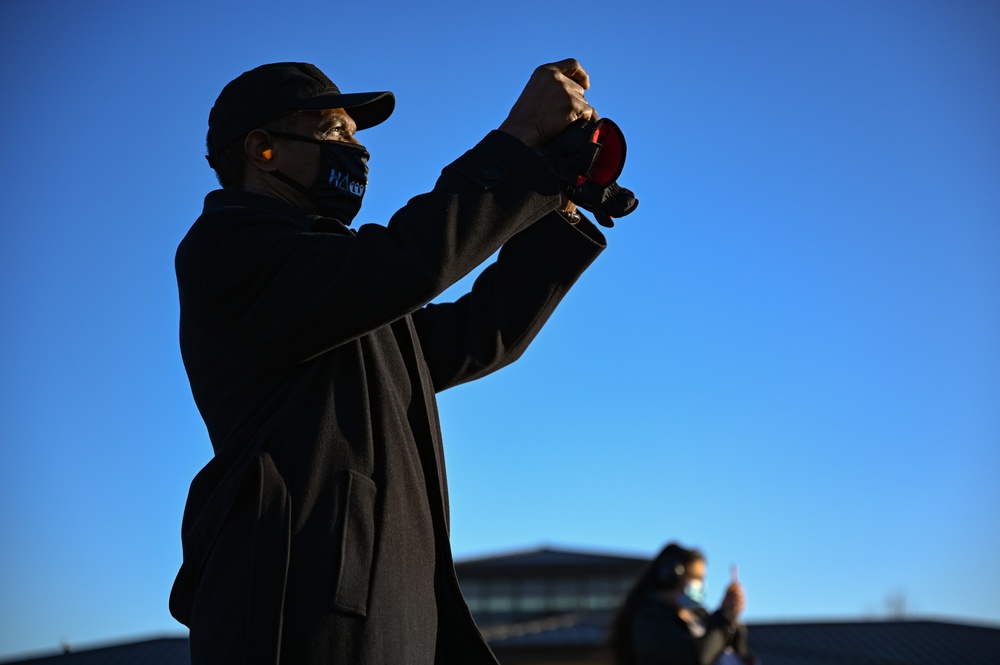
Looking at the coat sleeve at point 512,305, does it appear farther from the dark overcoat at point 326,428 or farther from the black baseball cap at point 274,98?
the black baseball cap at point 274,98

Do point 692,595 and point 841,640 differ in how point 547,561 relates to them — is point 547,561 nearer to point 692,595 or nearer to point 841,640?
point 841,640

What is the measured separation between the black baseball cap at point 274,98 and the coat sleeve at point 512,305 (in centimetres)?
50

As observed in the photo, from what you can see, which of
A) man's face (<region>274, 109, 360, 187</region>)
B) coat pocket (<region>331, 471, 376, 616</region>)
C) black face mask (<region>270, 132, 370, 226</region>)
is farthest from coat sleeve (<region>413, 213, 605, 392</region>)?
coat pocket (<region>331, 471, 376, 616</region>)

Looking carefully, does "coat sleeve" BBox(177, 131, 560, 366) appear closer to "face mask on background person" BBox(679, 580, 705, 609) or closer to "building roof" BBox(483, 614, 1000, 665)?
"face mask on background person" BBox(679, 580, 705, 609)

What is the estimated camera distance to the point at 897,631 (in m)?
26.4

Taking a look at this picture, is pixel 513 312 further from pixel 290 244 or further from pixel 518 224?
pixel 290 244

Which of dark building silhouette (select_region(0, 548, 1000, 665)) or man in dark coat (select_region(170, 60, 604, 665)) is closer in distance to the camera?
man in dark coat (select_region(170, 60, 604, 665))

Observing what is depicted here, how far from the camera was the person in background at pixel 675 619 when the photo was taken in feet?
23.4

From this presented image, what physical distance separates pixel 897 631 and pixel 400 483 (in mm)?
26715

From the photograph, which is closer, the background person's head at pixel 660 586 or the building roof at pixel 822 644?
the background person's head at pixel 660 586

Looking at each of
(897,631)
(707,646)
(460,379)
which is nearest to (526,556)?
(897,631)

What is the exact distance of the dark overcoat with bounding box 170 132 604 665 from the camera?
2.13m

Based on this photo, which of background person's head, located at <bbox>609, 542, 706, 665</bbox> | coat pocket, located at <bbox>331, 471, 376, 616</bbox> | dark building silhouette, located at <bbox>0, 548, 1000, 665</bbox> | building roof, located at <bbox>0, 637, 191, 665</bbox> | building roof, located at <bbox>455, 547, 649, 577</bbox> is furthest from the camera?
building roof, located at <bbox>455, 547, 649, 577</bbox>

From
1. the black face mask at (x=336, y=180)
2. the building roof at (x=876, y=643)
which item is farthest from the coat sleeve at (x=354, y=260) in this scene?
the building roof at (x=876, y=643)
